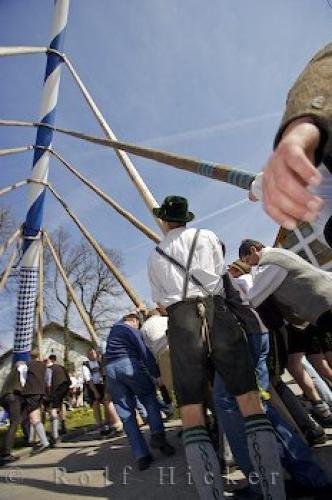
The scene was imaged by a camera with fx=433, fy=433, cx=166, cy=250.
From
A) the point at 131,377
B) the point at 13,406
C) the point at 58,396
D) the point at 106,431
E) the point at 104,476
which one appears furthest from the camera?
the point at 58,396

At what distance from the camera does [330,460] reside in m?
2.86

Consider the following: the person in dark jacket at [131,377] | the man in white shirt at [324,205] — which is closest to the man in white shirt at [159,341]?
the person in dark jacket at [131,377]

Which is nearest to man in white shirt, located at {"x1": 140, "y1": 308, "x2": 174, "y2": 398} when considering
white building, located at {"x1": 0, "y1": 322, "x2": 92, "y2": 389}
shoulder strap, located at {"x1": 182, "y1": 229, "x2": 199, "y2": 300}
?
shoulder strap, located at {"x1": 182, "y1": 229, "x2": 199, "y2": 300}

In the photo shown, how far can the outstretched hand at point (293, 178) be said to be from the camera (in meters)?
0.81

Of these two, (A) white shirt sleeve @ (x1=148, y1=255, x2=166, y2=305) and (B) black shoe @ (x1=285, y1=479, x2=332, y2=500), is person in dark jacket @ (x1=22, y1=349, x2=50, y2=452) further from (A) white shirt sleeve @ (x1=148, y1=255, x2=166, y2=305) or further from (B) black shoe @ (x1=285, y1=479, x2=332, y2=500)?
(B) black shoe @ (x1=285, y1=479, x2=332, y2=500)

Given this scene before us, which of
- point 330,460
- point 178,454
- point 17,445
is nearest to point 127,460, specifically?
point 178,454

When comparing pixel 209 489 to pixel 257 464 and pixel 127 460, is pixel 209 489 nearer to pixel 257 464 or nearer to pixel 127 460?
pixel 257 464

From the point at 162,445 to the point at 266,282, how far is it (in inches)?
88.7

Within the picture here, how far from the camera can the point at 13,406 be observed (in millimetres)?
6664

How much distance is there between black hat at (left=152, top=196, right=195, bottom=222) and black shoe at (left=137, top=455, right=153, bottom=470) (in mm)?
2146

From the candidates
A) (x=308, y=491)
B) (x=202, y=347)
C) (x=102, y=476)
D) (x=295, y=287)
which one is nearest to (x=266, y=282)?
(x=295, y=287)

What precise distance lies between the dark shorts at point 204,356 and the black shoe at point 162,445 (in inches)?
76.0

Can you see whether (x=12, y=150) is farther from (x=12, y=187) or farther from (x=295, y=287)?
(x=295, y=287)

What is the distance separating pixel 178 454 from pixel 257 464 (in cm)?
209
